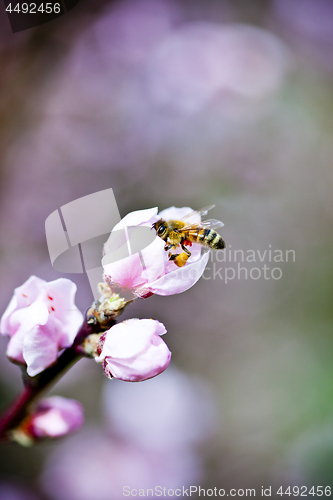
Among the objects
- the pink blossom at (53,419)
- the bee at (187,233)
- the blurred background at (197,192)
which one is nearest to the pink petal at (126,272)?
the bee at (187,233)

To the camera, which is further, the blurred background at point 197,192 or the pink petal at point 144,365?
the blurred background at point 197,192

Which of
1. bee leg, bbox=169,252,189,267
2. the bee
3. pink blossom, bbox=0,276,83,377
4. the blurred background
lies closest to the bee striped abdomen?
the bee

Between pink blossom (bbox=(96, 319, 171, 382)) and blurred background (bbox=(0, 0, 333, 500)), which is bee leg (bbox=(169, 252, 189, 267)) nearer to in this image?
pink blossom (bbox=(96, 319, 171, 382))

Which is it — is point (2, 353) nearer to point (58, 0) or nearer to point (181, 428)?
point (181, 428)

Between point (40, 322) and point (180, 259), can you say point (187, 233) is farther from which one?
point (40, 322)

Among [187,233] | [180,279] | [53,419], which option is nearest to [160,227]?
[187,233]

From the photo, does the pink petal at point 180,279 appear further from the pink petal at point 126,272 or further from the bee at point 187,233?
the bee at point 187,233
